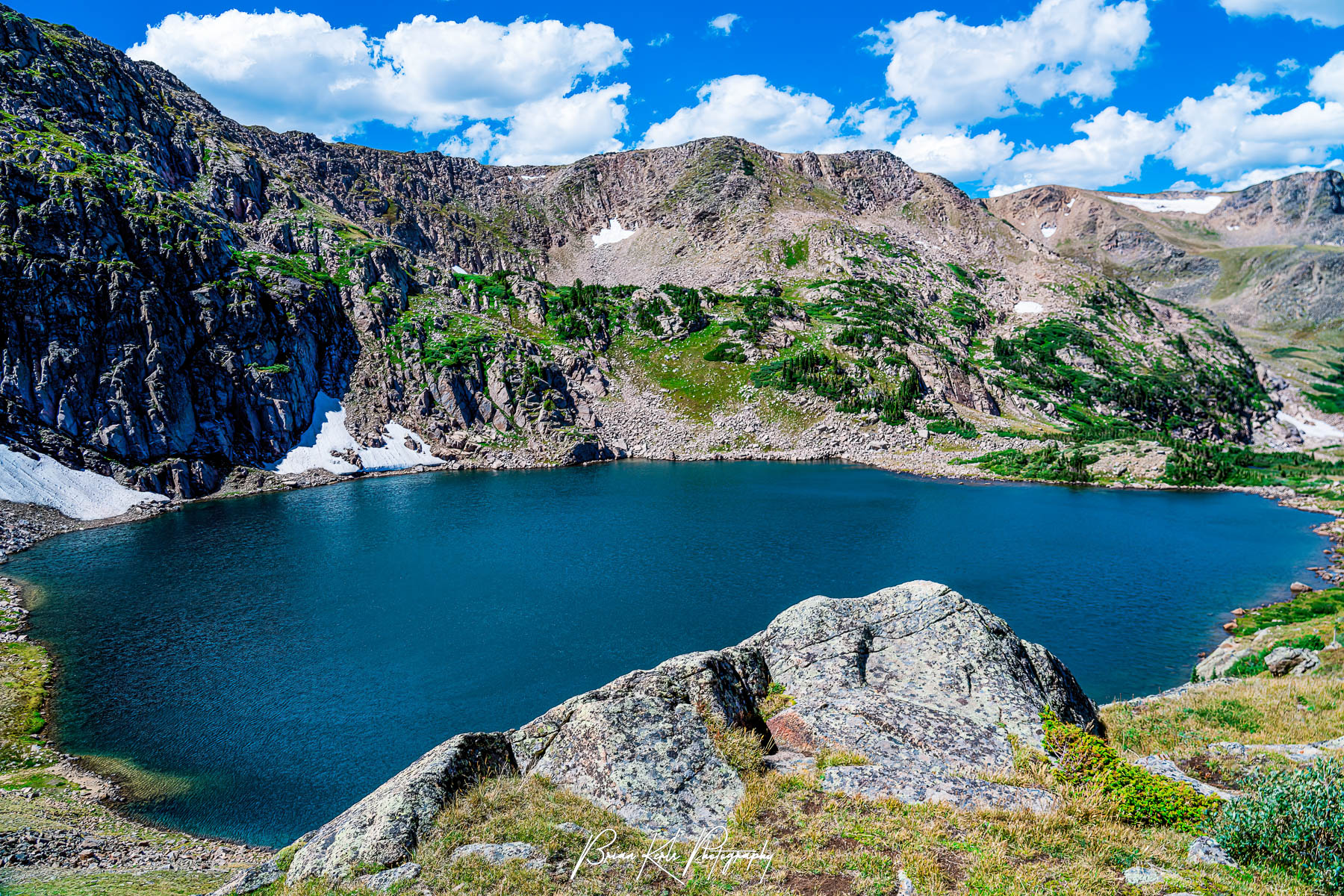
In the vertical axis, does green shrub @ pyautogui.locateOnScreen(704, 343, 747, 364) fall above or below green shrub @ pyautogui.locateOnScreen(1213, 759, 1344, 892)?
above

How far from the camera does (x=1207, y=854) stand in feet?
38.4

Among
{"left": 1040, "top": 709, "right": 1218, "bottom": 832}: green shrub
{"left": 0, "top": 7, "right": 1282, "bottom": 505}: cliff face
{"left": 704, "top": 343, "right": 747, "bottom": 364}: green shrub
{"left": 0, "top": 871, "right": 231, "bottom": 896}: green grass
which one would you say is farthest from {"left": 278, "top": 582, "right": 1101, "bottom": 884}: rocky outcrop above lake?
{"left": 704, "top": 343, "right": 747, "bottom": 364}: green shrub

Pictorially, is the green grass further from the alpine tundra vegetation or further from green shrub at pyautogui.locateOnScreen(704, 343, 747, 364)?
green shrub at pyautogui.locateOnScreen(704, 343, 747, 364)

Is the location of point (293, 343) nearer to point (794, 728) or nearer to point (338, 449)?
point (338, 449)

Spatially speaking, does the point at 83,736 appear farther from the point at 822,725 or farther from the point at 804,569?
the point at 804,569

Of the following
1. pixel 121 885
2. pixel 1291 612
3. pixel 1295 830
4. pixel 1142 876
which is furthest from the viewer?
pixel 1291 612

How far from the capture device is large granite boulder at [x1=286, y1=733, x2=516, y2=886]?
1227 cm

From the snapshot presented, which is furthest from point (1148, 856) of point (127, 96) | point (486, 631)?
point (127, 96)

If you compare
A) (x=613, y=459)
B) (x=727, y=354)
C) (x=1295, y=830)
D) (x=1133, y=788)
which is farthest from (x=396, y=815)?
(x=727, y=354)

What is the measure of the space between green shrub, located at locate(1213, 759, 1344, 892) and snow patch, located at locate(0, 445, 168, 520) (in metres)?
118

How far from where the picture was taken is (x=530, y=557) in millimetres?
68562

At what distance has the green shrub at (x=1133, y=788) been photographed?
1314 cm

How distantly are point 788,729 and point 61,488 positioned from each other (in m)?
114

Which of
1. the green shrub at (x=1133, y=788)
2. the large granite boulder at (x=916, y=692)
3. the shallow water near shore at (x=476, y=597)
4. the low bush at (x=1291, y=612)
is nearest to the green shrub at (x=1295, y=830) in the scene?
the green shrub at (x=1133, y=788)
